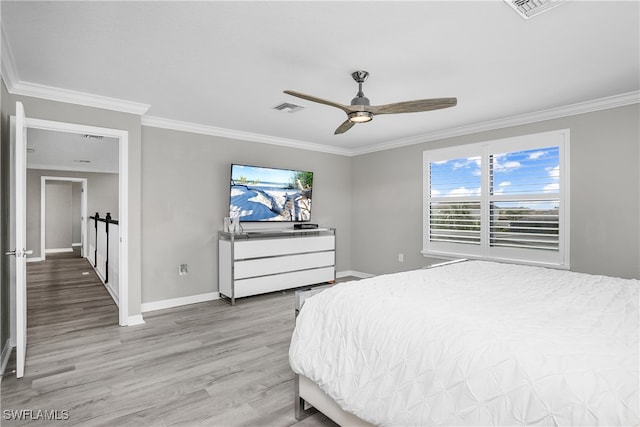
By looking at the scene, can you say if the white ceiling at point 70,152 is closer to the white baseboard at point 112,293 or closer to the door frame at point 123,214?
the door frame at point 123,214

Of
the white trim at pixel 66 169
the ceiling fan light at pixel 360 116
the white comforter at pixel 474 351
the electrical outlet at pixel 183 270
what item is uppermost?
the white trim at pixel 66 169

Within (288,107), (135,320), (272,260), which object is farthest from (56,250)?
(288,107)

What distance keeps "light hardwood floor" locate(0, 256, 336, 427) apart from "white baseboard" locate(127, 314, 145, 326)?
89 millimetres

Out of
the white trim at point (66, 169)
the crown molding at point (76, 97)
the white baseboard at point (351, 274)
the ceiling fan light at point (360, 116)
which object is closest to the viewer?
the ceiling fan light at point (360, 116)

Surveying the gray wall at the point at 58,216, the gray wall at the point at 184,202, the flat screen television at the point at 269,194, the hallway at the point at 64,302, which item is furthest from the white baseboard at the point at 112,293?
the gray wall at the point at 58,216

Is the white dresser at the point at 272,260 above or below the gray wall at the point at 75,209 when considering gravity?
below

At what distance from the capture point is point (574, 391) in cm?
104

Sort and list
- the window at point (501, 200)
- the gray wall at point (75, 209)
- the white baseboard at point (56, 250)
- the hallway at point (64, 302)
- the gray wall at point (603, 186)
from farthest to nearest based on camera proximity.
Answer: the gray wall at point (75, 209), the white baseboard at point (56, 250), the window at point (501, 200), the hallway at point (64, 302), the gray wall at point (603, 186)

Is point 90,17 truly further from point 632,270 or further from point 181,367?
point 632,270

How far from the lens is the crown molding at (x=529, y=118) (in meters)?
3.46

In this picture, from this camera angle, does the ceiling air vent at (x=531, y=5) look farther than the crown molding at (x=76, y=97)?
No

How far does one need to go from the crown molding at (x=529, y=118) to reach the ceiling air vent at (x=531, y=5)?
2.21 m

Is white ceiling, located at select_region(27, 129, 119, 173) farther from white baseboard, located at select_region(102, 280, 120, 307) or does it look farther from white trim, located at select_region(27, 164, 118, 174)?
white baseboard, located at select_region(102, 280, 120, 307)

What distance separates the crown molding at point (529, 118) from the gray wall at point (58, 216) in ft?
33.1
